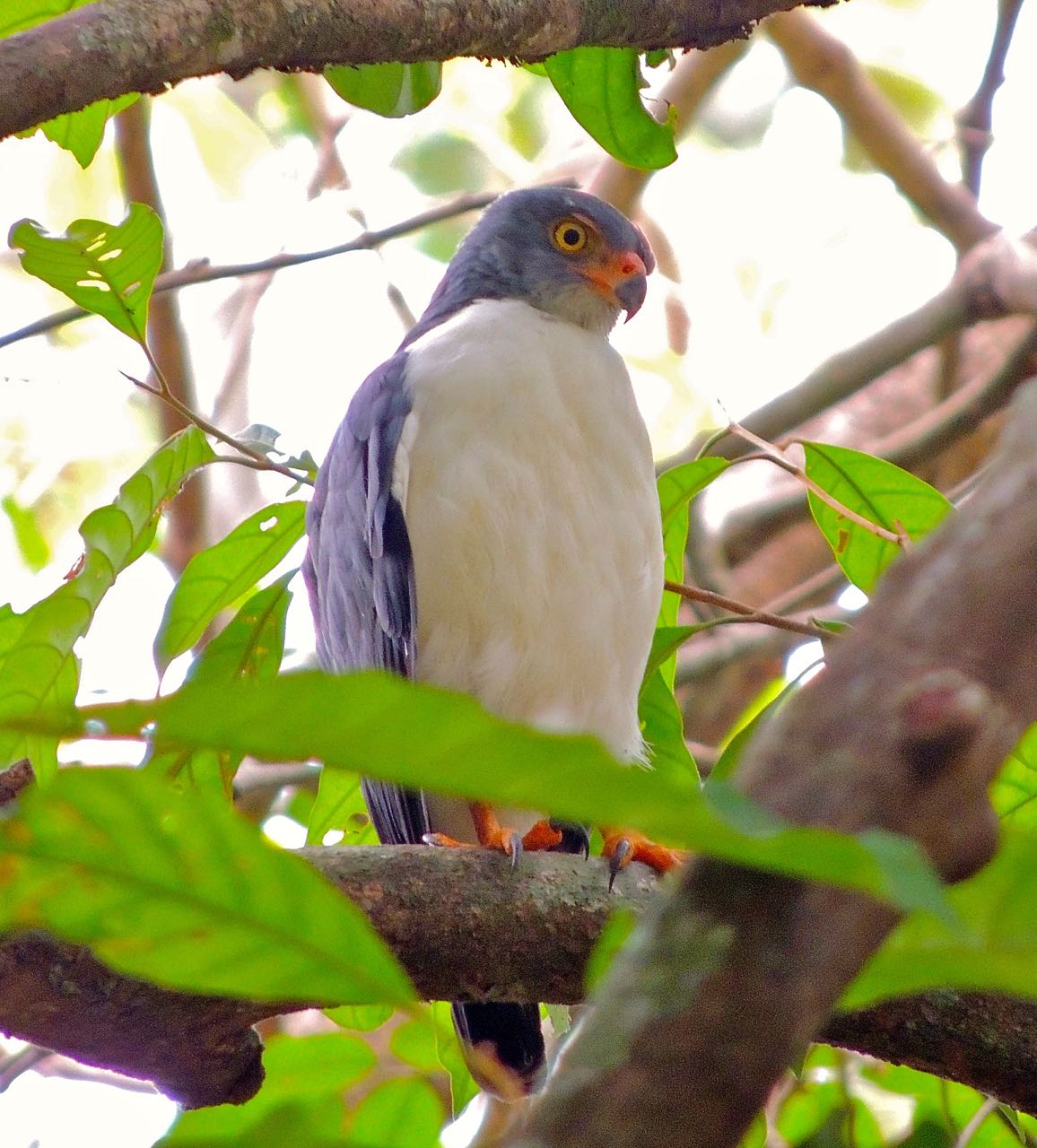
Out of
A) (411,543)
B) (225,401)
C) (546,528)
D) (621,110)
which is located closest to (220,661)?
(411,543)

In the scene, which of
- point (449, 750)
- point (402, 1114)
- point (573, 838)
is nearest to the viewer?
point (449, 750)

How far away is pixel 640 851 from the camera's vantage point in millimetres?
3467

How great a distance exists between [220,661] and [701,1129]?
106 inches

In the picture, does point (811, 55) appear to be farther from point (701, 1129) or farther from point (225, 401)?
point (701, 1129)

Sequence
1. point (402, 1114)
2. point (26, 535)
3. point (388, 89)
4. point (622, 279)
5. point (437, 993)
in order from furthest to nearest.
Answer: point (26, 535)
point (622, 279)
point (388, 89)
point (402, 1114)
point (437, 993)

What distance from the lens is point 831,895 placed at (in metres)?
1.06

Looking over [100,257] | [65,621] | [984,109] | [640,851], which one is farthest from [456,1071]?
[984,109]

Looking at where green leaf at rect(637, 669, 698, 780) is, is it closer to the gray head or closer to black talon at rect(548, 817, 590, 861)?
black talon at rect(548, 817, 590, 861)

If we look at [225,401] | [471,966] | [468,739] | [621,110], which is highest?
[468,739]

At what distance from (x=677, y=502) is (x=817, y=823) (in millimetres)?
2769

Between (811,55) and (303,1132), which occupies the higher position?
(303,1132)

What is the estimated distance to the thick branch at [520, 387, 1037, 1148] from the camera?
39.6 inches

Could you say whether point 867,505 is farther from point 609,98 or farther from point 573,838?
point 573,838

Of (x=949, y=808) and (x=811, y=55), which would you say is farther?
(x=811, y=55)
